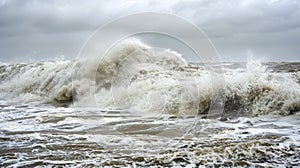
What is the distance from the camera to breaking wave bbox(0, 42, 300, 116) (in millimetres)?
7676

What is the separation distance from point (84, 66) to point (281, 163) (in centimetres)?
1006

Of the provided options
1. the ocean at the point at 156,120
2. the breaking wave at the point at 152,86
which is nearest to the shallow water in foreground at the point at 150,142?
the ocean at the point at 156,120

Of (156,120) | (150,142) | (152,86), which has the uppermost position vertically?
(152,86)

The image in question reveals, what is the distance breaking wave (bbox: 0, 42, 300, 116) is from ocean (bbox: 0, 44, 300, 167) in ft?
0.10

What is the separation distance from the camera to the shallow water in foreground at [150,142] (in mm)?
4052

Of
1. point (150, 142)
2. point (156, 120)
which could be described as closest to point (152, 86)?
point (156, 120)

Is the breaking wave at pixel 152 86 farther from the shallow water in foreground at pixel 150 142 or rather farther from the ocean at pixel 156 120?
the shallow water in foreground at pixel 150 142

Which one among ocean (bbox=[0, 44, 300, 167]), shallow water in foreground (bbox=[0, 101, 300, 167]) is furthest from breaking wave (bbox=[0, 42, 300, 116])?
shallow water in foreground (bbox=[0, 101, 300, 167])

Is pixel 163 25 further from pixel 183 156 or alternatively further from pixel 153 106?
pixel 183 156

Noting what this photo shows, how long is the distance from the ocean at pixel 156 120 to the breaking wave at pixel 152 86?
0.03 metres

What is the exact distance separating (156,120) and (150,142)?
1.86m

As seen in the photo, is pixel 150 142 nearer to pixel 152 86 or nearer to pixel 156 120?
pixel 156 120

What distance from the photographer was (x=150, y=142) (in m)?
4.91

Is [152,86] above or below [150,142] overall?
above
